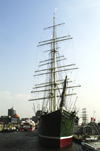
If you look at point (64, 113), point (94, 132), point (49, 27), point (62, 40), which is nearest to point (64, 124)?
point (64, 113)

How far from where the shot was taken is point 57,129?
30.8 m

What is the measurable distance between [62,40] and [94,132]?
2678cm

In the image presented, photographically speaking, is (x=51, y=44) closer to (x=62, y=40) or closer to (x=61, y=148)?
(x=62, y=40)

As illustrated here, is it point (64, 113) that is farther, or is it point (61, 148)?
point (64, 113)

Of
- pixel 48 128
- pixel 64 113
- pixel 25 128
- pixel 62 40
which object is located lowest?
pixel 25 128

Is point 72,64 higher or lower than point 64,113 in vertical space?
higher

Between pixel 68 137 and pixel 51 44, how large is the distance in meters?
29.5

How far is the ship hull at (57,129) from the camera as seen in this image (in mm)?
30547

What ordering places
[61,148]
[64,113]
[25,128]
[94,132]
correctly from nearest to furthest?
[61,148] → [64,113] → [94,132] → [25,128]

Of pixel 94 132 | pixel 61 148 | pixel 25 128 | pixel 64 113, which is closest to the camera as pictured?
pixel 61 148

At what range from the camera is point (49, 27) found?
51.4 metres

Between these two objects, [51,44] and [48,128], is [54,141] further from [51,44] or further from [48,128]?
[51,44]

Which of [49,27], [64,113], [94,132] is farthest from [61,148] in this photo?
[49,27]

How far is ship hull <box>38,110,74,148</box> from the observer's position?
100ft
